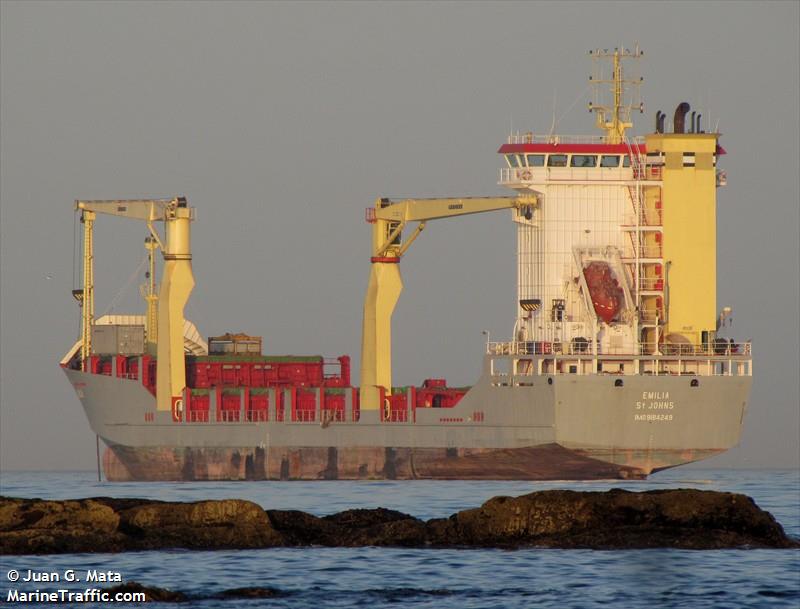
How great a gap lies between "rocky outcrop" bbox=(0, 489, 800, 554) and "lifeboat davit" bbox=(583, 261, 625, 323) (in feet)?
101

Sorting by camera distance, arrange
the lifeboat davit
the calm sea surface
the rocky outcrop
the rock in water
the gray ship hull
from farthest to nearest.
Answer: the lifeboat davit, the gray ship hull, the rocky outcrop, the rock in water, the calm sea surface

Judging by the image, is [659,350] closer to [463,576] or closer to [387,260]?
[387,260]

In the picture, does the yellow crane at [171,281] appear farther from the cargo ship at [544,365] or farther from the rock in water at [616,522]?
the rock in water at [616,522]

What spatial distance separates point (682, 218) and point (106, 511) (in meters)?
35.0

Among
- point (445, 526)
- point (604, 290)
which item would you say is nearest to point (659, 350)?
point (604, 290)

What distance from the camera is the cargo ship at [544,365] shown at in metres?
77.8

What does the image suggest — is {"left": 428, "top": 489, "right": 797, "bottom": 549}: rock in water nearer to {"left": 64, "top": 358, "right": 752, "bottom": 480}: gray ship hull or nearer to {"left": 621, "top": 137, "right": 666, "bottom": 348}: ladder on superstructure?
{"left": 64, "top": 358, "right": 752, "bottom": 480}: gray ship hull

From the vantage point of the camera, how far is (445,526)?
4872 cm

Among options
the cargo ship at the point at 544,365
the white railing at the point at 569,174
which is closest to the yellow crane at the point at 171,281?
the cargo ship at the point at 544,365

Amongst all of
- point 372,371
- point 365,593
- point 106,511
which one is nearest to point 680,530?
point 365,593

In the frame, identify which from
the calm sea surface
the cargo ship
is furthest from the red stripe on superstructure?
the calm sea surface

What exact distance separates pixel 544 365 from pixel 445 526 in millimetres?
30914

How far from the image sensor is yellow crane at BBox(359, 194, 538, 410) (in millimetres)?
80438

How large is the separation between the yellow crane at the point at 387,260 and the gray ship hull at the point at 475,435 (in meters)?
1.47
